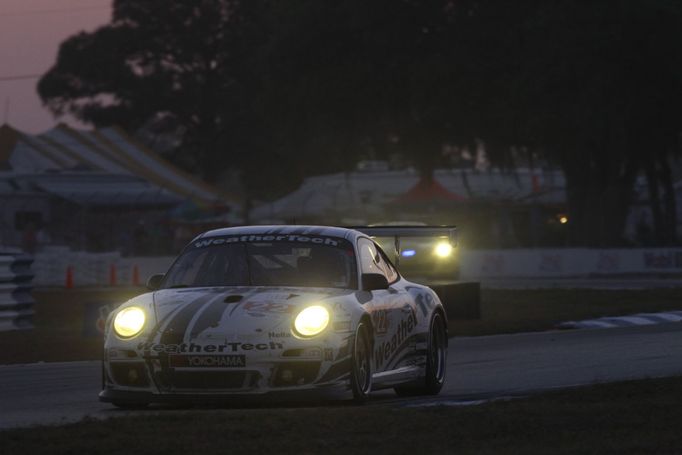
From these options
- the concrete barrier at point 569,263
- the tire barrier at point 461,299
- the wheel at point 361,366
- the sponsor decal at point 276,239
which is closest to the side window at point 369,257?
the sponsor decal at point 276,239

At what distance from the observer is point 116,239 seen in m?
45.7

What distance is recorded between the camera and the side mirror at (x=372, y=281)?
418 inches

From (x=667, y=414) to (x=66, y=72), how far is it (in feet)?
286

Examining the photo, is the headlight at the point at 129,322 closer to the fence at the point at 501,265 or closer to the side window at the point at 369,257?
the side window at the point at 369,257

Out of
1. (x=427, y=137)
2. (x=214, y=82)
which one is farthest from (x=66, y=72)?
(x=427, y=137)

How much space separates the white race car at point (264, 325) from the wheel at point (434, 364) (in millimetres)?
75

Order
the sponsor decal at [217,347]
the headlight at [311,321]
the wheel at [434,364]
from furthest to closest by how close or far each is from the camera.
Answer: the wheel at [434,364] < the headlight at [311,321] < the sponsor decal at [217,347]

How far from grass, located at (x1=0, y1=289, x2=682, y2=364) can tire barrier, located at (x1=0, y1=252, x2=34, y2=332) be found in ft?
0.94

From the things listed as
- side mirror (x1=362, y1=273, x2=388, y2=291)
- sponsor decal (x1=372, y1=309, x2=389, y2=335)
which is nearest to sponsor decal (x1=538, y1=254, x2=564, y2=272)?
sponsor decal (x1=372, y1=309, x2=389, y2=335)

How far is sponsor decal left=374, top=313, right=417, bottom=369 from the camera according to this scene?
10.6 m

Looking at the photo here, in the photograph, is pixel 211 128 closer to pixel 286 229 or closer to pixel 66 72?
pixel 66 72

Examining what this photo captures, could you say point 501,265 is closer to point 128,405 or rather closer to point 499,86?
point 499,86

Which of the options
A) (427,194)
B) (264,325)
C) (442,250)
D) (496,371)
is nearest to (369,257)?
(264,325)

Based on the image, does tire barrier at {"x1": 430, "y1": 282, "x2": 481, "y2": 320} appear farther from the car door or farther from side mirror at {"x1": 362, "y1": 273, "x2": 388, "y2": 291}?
side mirror at {"x1": 362, "y1": 273, "x2": 388, "y2": 291}
